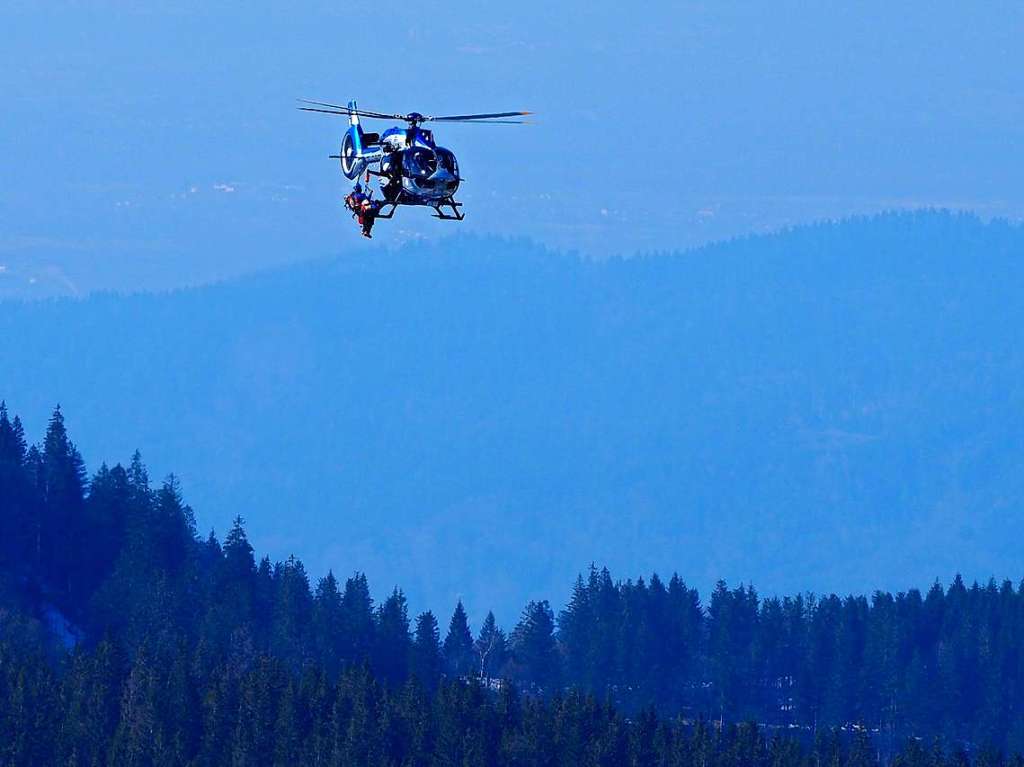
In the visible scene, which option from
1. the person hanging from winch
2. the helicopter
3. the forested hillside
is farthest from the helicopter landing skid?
the forested hillside

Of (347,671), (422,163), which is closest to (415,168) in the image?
(422,163)

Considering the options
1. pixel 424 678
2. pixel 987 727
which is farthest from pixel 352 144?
pixel 987 727

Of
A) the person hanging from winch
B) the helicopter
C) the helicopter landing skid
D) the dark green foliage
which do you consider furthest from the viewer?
the dark green foliage

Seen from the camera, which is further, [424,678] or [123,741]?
[424,678]

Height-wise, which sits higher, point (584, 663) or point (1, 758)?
point (584, 663)

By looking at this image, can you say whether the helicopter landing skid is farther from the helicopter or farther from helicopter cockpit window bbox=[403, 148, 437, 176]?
helicopter cockpit window bbox=[403, 148, 437, 176]

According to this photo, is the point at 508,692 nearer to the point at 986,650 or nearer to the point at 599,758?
the point at 599,758

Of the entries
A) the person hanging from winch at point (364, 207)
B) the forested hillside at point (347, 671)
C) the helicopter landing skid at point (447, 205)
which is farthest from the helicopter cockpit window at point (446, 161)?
the forested hillside at point (347, 671)
